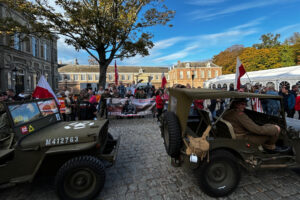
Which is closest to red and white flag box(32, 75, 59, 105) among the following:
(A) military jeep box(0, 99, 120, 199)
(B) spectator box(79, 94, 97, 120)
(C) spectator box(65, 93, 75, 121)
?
(B) spectator box(79, 94, 97, 120)

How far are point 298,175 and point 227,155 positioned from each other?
7.15 ft

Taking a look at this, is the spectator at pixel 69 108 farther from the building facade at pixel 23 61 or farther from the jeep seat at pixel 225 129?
the building facade at pixel 23 61

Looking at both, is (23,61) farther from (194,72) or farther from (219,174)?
(194,72)

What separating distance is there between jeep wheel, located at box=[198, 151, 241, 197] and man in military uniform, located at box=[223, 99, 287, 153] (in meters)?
0.64

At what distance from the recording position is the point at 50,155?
8.12 ft

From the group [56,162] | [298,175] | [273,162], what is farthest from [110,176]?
[298,175]

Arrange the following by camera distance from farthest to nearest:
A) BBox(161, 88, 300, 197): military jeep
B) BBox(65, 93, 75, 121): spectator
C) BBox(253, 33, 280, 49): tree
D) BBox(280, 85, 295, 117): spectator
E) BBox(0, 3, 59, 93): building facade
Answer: BBox(253, 33, 280, 49): tree → BBox(0, 3, 59, 93): building facade → BBox(65, 93, 75, 121): spectator → BBox(280, 85, 295, 117): spectator → BBox(161, 88, 300, 197): military jeep

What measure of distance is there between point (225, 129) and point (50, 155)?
3.38 metres

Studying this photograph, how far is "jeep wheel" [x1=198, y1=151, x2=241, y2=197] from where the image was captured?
2.52m

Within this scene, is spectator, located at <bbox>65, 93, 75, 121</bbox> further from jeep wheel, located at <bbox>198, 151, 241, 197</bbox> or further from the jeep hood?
jeep wheel, located at <bbox>198, 151, 241, 197</bbox>

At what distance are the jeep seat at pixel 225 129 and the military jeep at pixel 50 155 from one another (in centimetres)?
230

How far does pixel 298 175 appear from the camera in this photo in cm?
322

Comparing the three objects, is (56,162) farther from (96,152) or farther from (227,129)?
(227,129)

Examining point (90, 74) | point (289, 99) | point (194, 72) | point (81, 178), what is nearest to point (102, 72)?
point (81, 178)
